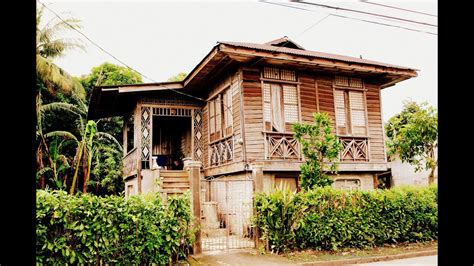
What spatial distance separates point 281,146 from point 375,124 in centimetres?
468

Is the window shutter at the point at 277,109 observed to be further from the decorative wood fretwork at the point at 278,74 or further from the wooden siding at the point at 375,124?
the wooden siding at the point at 375,124

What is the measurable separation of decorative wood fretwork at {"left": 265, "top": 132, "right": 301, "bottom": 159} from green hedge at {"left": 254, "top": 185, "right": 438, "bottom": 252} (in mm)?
2954

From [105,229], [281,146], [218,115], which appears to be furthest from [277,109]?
[105,229]

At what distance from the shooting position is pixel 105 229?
691cm

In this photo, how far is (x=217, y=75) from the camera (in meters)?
14.2

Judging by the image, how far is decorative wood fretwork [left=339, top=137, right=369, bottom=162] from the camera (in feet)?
46.1

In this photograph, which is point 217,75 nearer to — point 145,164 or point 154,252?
point 145,164

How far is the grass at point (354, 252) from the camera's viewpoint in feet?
29.3

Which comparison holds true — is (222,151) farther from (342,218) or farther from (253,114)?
(342,218)

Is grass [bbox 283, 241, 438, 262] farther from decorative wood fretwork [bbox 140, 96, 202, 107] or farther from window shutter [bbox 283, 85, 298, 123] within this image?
decorative wood fretwork [bbox 140, 96, 202, 107]

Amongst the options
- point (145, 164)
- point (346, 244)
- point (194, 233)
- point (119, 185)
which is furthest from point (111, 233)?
point (119, 185)

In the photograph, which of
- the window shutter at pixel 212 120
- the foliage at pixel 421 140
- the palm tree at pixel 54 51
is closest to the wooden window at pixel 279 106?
the window shutter at pixel 212 120

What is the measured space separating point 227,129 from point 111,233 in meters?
7.48

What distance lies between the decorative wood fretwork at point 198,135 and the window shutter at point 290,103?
423 cm
